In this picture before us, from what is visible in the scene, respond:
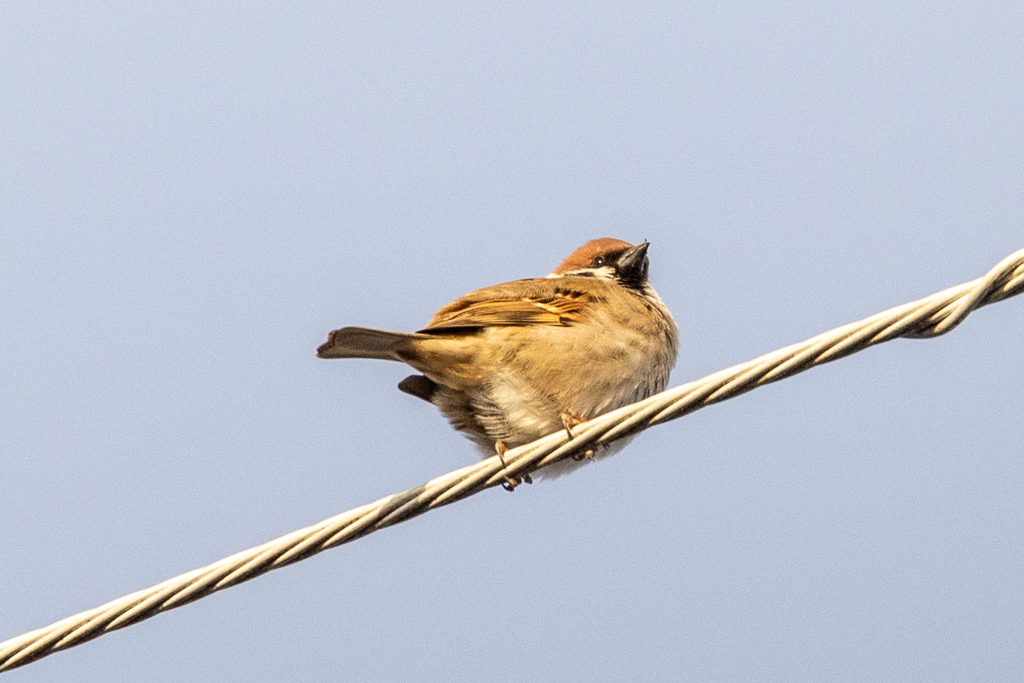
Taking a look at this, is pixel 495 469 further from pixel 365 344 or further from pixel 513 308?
pixel 513 308

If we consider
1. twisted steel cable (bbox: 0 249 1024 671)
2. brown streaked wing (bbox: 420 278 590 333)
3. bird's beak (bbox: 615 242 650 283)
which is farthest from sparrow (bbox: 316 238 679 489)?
twisted steel cable (bbox: 0 249 1024 671)

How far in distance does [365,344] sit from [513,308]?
2.97 ft

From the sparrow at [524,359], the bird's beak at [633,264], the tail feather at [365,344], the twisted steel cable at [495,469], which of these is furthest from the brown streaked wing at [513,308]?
the twisted steel cable at [495,469]

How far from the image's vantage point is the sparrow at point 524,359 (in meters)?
5.54

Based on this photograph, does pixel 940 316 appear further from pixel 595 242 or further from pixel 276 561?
pixel 595 242

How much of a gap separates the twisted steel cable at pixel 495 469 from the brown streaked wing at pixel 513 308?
1.62 m

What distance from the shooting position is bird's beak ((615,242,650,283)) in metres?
7.11

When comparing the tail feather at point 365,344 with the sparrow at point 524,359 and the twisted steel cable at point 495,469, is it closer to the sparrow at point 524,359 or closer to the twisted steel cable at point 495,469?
the sparrow at point 524,359

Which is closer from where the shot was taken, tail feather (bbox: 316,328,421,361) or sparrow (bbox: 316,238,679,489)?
tail feather (bbox: 316,328,421,361)

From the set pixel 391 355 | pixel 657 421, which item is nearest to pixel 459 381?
pixel 391 355

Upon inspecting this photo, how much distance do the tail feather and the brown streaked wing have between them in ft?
0.72

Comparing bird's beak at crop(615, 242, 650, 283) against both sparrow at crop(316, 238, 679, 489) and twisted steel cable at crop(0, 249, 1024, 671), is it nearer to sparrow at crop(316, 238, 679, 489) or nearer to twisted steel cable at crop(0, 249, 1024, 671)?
sparrow at crop(316, 238, 679, 489)

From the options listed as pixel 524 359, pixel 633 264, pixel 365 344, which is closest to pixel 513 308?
pixel 524 359

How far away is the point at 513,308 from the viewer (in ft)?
19.1
